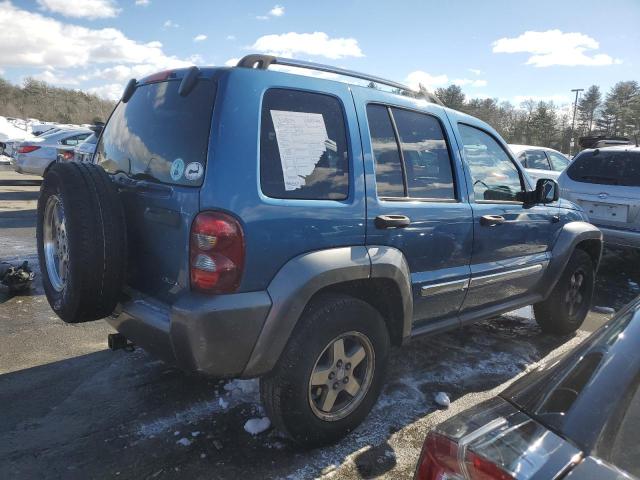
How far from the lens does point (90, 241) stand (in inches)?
96.4

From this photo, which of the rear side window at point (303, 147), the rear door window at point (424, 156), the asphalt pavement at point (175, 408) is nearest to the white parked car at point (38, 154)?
the asphalt pavement at point (175, 408)

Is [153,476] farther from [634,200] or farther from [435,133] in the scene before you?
[634,200]

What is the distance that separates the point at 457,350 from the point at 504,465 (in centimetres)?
322

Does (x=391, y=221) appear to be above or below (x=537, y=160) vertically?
below

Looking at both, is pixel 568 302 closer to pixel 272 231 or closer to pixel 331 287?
pixel 331 287

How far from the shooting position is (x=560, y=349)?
175 inches

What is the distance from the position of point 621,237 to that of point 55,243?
6.67 metres

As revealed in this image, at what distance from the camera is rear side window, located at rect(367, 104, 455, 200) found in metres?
2.93

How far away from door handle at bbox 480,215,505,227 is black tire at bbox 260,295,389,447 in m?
1.19

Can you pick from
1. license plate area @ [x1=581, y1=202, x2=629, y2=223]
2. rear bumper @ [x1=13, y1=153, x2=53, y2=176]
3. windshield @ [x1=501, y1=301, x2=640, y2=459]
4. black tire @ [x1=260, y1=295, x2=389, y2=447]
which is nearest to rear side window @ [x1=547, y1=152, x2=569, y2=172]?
license plate area @ [x1=581, y1=202, x2=629, y2=223]

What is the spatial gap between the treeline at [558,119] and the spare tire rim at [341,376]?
53658mm

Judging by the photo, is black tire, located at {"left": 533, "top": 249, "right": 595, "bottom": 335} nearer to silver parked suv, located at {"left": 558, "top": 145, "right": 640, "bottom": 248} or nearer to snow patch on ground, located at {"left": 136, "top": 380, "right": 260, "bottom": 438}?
silver parked suv, located at {"left": 558, "top": 145, "right": 640, "bottom": 248}

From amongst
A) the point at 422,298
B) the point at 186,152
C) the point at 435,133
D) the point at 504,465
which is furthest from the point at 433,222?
the point at 504,465

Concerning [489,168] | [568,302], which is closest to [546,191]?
[489,168]
